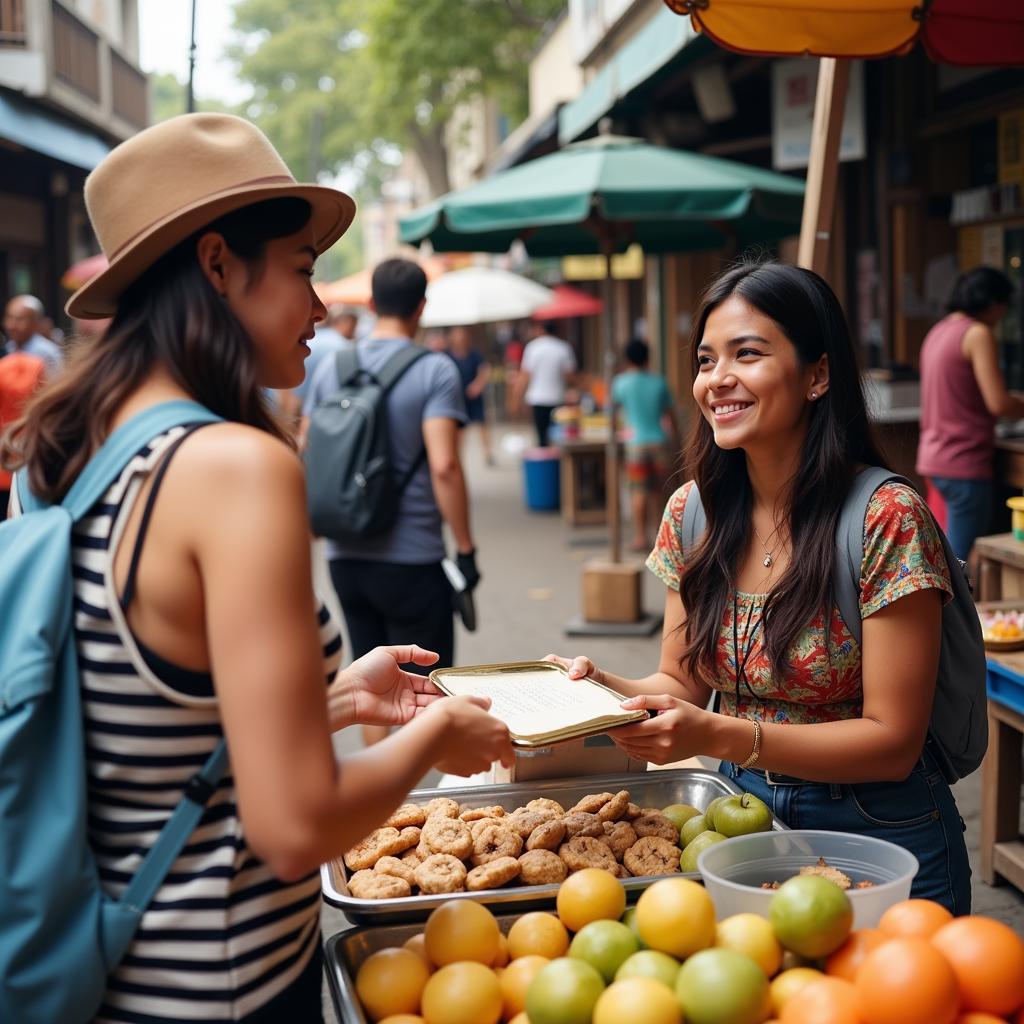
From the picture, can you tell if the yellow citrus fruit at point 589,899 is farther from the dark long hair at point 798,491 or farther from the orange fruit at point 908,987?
the dark long hair at point 798,491

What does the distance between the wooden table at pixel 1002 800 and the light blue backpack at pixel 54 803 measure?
3.22 m

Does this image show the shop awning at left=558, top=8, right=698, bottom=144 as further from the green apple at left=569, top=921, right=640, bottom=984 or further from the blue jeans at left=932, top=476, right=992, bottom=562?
the green apple at left=569, top=921, right=640, bottom=984

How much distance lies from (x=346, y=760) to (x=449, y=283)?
1488cm

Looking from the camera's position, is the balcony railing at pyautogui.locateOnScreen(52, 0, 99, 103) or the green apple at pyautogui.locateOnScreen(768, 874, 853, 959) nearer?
the green apple at pyautogui.locateOnScreen(768, 874, 853, 959)

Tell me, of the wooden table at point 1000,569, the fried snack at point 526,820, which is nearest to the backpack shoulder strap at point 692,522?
the fried snack at point 526,820

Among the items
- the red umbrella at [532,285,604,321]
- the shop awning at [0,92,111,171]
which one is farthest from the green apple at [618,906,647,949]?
the red umbrella at [532,285,604,321]

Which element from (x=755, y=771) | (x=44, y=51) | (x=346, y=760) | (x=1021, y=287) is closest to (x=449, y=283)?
(x=44, y=51)

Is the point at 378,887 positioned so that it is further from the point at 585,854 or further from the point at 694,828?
the point at 694,828

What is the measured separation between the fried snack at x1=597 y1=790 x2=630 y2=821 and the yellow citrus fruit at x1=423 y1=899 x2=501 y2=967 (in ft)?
1.74

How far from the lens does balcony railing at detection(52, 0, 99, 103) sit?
1659cm

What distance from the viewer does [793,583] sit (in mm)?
2447

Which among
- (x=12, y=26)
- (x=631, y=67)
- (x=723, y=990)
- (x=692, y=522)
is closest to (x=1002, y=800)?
(x=692, y=522)

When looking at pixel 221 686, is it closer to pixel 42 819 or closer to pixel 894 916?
pixel 42 819

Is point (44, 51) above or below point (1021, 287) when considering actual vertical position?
above
